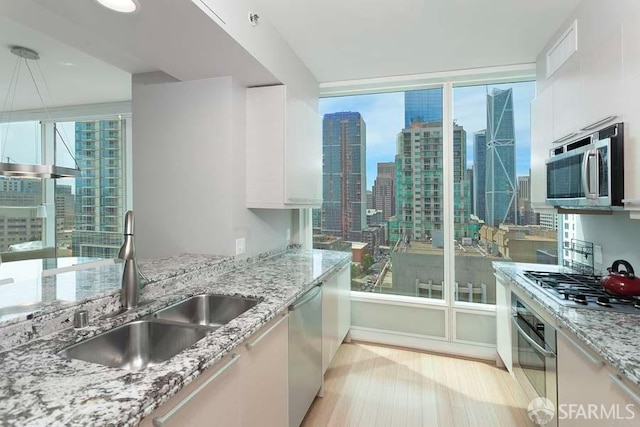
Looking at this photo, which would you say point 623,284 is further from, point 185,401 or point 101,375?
point 101,375

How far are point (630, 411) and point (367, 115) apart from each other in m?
2.90

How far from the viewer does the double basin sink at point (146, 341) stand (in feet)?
3.91

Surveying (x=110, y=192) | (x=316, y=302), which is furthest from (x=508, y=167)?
(x=110, y=192)

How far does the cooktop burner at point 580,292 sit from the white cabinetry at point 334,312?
138cm

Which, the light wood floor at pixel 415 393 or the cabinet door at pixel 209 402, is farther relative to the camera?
the light wood floor at pixel 415 393

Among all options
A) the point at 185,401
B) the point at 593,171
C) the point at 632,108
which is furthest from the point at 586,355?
the point at 185,401

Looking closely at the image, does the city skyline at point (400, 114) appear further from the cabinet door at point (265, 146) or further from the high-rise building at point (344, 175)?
the cabinet door at point (265, 146)

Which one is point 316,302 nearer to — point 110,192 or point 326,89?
point 326,89

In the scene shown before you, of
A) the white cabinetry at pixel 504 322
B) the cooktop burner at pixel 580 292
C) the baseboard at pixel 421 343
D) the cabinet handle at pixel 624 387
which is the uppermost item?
the cooktop burner at pixel 580 292

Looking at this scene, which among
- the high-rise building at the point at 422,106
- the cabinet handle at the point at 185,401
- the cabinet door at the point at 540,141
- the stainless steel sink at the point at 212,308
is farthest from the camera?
the high-rise building at the point at 422,106

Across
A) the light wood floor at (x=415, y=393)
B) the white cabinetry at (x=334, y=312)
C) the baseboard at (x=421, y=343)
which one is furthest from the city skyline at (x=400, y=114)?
the light wood floor at (x=415, y=393)

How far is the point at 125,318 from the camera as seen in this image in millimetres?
1348

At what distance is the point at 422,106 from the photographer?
10.4 feet

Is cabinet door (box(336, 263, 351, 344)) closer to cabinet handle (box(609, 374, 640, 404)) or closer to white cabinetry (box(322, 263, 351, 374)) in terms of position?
white cabinetry (box(322, 263, 351, 374))
